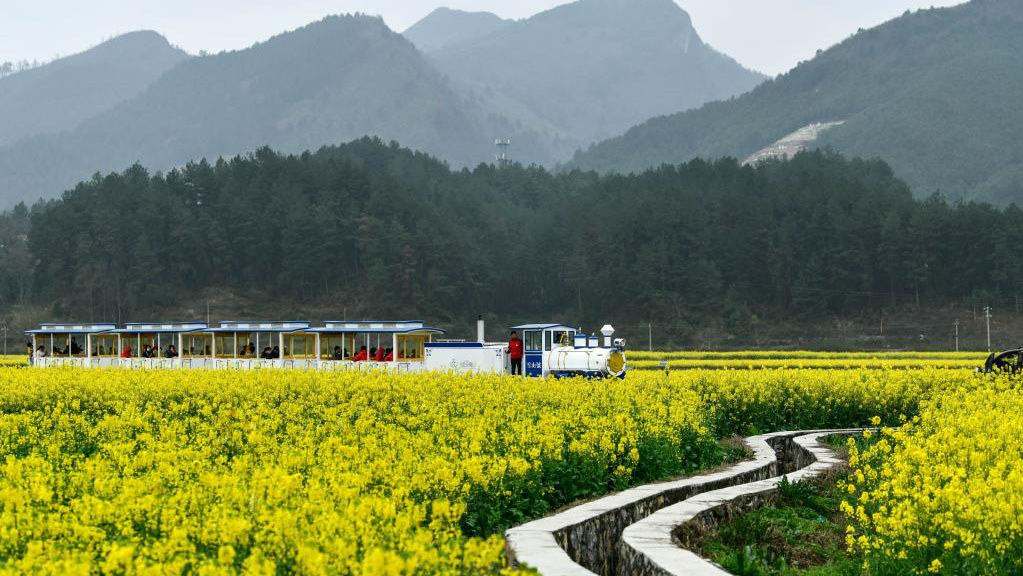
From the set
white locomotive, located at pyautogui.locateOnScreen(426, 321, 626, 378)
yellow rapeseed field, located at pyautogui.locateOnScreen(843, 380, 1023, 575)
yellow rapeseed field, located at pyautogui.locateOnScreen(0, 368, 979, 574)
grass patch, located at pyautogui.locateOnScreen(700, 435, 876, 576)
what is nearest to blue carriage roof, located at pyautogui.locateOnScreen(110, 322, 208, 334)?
white locomotive, located at pyautogui.locateOnScreen(426, 321, 626, 378)

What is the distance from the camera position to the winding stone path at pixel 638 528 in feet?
34.7

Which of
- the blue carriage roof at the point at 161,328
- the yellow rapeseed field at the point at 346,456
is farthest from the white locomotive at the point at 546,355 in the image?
the blue carriage roof at the point at 161,328

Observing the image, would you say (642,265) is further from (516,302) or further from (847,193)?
(847,193)

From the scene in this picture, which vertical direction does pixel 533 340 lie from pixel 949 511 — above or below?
above

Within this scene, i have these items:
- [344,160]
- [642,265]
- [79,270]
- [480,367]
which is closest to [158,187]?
[79,270]

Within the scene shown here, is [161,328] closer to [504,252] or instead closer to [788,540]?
[788,540]

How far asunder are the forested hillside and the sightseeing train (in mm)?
74905

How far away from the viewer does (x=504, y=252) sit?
15138 centimetres

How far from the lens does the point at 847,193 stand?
144m

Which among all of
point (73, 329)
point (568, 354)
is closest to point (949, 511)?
point (568, 354)

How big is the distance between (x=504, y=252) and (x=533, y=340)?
110640 mm

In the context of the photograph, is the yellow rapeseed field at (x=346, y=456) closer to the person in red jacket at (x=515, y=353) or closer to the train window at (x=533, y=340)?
the person in red jacket at (x=515, y=353)

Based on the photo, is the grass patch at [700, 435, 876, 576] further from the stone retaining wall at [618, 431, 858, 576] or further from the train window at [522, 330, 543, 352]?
the train window at [522, 330, 543, 352]

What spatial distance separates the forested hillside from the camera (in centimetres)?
12962
